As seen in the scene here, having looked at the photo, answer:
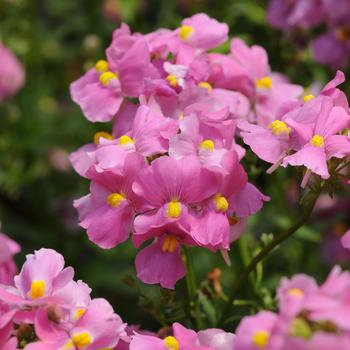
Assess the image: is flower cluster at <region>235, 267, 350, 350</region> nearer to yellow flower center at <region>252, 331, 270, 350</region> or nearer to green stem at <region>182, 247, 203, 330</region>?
yellow flower center at <region>252, 331, 270, 350</region>

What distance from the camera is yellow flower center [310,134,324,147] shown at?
1.32 m

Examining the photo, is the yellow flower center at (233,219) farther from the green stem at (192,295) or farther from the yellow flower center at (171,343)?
the yellow flower center at (171,343)

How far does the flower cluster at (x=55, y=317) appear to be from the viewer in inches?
45.8

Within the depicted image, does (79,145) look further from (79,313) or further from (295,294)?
(295,294)

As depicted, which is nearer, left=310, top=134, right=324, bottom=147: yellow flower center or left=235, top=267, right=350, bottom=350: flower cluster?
left=235, top=267, right=350, bottom=350: flower cluster

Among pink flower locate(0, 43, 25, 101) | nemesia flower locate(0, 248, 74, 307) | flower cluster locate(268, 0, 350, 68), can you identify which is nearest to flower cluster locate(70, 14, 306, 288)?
nemesia flower locate(0, 248, 74, 307)

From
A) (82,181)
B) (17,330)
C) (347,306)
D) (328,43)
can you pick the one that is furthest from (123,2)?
(347,306)

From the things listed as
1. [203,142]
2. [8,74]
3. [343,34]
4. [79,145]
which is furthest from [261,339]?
[8,74]

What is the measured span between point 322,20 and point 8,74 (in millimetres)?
956

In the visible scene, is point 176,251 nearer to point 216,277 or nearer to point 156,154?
point 156,154

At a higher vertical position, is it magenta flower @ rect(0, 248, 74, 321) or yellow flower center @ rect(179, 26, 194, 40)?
yellow flower center @ rect(179, 26, 194, 40)

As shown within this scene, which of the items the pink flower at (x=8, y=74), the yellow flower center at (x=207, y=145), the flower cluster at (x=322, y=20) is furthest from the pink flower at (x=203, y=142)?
the pink flower at (x=8, y=74)

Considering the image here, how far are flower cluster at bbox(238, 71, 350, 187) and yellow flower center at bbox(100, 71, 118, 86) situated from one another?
0.90ft

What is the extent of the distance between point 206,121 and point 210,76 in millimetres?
202
